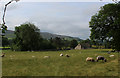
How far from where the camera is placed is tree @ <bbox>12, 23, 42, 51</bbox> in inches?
2793

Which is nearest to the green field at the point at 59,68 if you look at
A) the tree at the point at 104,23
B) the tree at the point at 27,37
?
the tree at the point at 104,23

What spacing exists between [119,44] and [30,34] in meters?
57.5

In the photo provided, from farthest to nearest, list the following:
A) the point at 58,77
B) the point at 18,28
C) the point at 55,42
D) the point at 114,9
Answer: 1. the point at 55,42
2. the point at 18,28
3. the point at 114,9
4. the point at 58,77

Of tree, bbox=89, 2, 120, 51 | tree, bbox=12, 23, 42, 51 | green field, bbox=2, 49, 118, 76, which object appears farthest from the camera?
tree, bbox=12, 23, 42, 51

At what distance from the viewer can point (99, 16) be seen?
4934 centimetres

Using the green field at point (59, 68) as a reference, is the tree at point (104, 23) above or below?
above

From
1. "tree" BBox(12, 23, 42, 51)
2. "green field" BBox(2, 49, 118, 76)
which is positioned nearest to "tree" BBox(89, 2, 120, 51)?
"green field" BBox(2, 49, 118, 76)

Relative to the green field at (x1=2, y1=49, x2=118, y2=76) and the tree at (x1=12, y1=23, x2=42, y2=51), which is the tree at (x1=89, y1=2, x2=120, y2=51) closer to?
the green field at (x1=2, y1=49, x2=118, y2=76)

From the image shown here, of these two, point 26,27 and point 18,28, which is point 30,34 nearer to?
point 26,27

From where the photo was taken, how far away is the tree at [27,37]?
70.9 metres

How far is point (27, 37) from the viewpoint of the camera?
2773 inches

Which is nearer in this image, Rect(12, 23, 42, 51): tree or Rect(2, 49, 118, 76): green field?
Rect(2, 49, 118, 76): green field

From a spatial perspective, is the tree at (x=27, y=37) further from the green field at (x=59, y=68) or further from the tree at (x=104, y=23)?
the green field at (x=59, y=68)

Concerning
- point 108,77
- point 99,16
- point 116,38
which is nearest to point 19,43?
point 99,16
